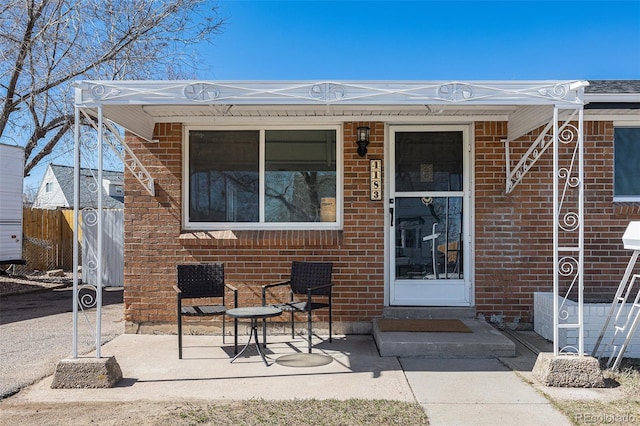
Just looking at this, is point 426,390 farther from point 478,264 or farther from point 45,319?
point 45,319

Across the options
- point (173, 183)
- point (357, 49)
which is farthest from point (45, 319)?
point (357, 49)

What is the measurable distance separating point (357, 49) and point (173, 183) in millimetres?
5934

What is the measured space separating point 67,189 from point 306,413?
2844 centimetres

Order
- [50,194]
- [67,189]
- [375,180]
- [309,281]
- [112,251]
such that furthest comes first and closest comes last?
[50,194] → [67,189] → [112,251] → [375,180] → [309,281]

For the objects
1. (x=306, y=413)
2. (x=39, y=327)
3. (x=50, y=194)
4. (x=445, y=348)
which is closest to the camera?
(x=306, y=413)

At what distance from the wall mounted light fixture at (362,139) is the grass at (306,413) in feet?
10.6

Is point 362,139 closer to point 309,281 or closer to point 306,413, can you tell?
point 309,281

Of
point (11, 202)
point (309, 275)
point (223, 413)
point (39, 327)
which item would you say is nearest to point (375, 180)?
point (309, 275)

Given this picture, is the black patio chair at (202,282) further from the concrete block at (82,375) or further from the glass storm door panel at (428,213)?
the glass storm door panel at (428,213)

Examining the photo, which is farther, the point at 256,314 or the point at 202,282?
the point at 202,282

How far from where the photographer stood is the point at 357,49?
35.5 feet

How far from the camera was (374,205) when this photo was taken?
21.2 ft

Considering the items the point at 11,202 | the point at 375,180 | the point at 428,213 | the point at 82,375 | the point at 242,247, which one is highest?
the point at 375,180

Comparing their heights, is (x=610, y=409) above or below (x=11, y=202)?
below
